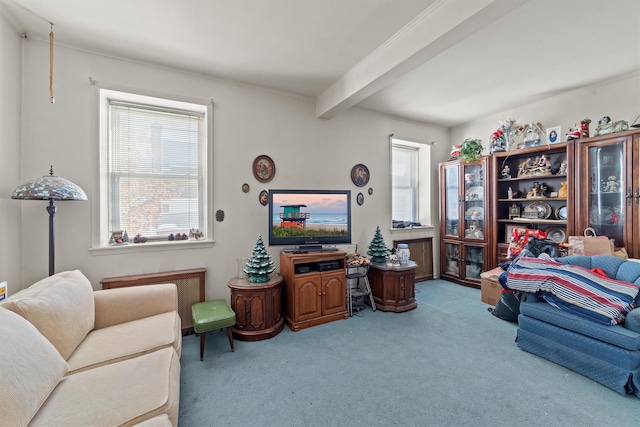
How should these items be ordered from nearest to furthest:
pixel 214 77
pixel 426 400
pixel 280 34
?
pixel 426 400, pixel 280 34, pixel 214 77

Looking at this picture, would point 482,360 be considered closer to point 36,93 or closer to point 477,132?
point 477,132

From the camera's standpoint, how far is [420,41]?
2098mm

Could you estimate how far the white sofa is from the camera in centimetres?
111

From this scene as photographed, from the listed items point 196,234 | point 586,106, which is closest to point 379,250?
point 196,234

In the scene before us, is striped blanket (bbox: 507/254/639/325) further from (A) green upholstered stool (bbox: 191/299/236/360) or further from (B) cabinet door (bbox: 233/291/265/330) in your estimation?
(A) green upholstered stool (bbox: 191/299/236/360)

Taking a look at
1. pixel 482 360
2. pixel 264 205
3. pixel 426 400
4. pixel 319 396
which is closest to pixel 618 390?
pixel 482 360

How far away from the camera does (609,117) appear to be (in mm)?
3148

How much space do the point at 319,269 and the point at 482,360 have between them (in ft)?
5.61

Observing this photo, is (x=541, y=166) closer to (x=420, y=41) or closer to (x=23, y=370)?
(x=420, y=41)

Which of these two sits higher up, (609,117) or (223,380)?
(609,117)

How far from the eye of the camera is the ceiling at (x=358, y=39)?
1936 millimetres

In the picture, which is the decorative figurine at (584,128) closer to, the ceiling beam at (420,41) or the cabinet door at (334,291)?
the ceiling beam at (420,41)

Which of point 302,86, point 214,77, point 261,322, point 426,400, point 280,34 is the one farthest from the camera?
point 302,86

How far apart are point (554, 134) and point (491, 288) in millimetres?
2170
